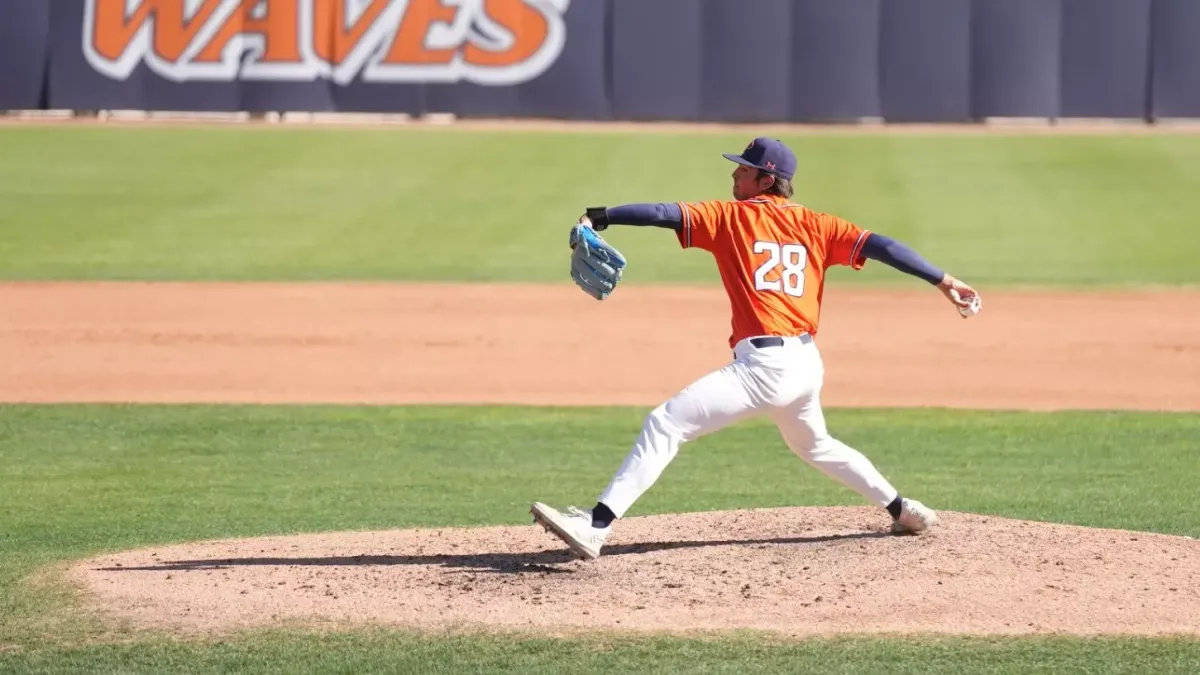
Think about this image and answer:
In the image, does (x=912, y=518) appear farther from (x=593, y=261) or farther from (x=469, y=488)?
(x=469, y=488)

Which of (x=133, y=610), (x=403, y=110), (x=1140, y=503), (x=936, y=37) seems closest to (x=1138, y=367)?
(x=1140, y=503)

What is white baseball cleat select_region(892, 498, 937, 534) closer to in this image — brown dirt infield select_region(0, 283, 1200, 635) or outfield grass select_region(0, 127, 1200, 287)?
brown dirt infield select_region(0, 283, 1200, 635)

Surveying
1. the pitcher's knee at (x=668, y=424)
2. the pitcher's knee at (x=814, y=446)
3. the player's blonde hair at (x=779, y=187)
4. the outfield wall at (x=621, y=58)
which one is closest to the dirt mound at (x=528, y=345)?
the pitcher's knee at (x=814, y=446)

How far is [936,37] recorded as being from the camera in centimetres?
2398

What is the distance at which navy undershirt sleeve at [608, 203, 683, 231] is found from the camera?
6.28m

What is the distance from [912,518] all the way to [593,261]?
5.64 feet

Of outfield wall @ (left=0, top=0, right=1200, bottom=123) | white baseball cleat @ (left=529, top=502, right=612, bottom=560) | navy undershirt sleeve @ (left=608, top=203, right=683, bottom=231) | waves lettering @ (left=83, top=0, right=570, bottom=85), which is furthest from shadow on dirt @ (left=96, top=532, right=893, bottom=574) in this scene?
waves lettering @ (left=83, top=0, right=570, bottom=85)

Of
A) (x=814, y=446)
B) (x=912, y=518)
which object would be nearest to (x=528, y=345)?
(x=912, y=518)

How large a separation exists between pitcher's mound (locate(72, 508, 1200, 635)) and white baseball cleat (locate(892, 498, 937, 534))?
50 millimetres

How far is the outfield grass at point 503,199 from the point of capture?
60.4ft

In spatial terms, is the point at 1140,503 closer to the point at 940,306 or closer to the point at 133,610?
the point at 133,610

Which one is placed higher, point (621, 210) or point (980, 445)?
point (621, 210)

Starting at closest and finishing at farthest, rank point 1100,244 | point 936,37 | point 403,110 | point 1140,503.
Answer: point 1140,503 < point 1100,244 < point 936,37 < point 403,110

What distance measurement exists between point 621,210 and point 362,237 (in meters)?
13.8
